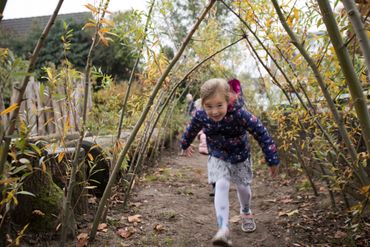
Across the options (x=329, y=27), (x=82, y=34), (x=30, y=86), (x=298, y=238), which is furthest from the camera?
(x=82, y=34)

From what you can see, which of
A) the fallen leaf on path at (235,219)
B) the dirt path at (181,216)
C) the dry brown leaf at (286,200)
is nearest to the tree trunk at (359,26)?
the dirt path at (181,216)

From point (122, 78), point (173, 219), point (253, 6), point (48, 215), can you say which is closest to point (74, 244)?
point (48, 215)

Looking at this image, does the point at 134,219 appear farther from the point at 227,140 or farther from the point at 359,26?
the point at 359,26

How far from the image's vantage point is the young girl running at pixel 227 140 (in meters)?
2.97

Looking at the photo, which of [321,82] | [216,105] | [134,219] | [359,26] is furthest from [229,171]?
[359,26]

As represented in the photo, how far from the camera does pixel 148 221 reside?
333 centimetres

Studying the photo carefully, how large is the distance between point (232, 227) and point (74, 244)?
4.94 ft

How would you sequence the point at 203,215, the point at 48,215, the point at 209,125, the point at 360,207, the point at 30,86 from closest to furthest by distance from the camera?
1. the point at 360,207
2. the point at 48,215
3. the point at 209,125
4. the point at 203,215
5. the point at 30,86

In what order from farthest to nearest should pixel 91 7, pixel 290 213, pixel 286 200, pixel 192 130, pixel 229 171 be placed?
pixel 286 200, pixel 290 213, pixel 192 130, pixel 229 171, pixel 91 7

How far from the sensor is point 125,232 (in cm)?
292

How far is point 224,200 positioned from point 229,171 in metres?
0.39

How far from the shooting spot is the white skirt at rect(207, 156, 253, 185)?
318 cm

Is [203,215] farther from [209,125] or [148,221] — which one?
[209,125]

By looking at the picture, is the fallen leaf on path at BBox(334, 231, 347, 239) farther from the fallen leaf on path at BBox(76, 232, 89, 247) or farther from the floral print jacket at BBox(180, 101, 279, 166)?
the fallen leaf on path at BBox(76, 232, 89, 247)
